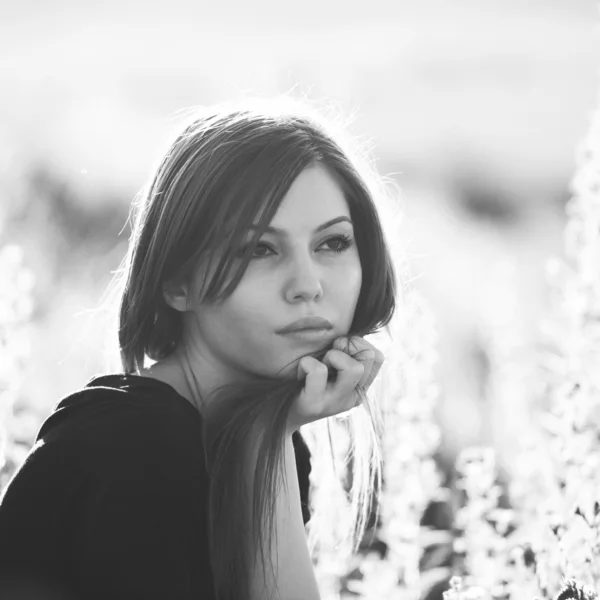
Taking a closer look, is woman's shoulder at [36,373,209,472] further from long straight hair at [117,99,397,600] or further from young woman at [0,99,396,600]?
long straight hair at [117,99,397,600]

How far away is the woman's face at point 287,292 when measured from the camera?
217 cm

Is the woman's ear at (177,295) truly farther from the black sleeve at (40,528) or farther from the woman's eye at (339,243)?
the black sleeve at (40,528)

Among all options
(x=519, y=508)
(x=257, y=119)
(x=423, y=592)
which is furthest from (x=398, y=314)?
(x=519, y=508)

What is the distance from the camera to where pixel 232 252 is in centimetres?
216

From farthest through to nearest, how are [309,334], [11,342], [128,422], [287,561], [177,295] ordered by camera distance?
[11,342]
[177,295]
[309,334]
[287,561]
[128,422]

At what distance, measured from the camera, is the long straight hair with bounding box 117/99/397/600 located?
2088 millimetres

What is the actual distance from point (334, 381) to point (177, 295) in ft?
1.33

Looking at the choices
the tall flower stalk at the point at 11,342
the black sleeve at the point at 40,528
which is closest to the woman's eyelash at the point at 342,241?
the black sleeve at the point at 40,528

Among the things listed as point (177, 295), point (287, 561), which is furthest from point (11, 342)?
point (287, 561)

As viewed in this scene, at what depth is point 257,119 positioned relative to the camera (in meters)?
2.39

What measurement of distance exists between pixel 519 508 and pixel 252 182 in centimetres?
285

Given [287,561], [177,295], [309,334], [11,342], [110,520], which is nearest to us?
[110,520]

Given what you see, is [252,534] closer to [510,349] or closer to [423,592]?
[423,592]

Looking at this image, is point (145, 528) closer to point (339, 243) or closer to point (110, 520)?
point (110, 520)
